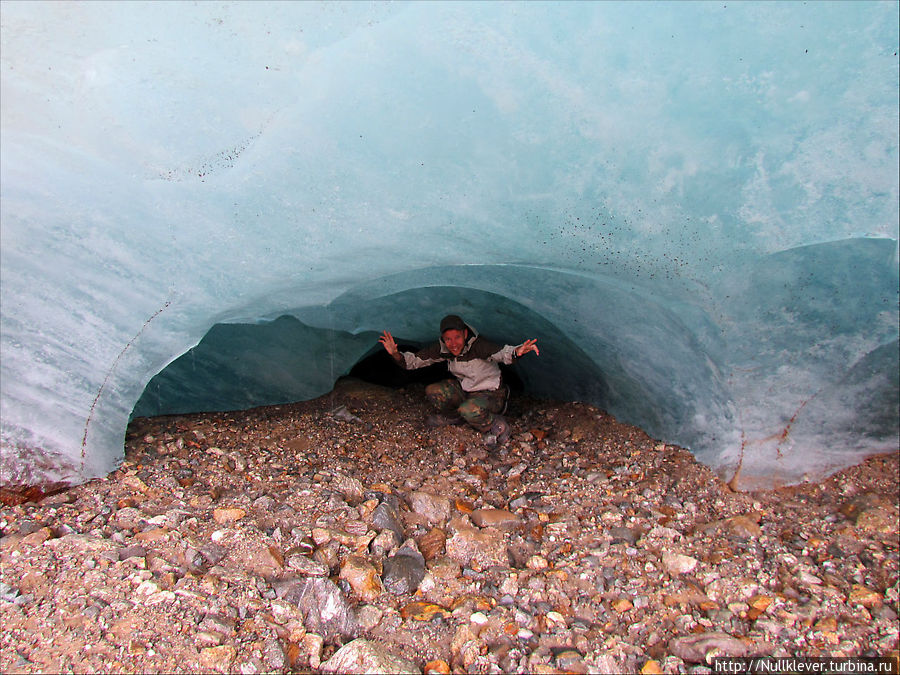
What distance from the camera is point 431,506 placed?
2932 mm

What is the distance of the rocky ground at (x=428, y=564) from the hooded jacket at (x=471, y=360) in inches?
28.1

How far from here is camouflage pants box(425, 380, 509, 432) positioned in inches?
156

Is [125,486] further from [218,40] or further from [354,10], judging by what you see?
[354,10]

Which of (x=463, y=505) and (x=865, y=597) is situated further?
(x=463, y=505)

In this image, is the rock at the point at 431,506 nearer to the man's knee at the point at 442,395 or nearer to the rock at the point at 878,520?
the man's knee at the point at 442,395

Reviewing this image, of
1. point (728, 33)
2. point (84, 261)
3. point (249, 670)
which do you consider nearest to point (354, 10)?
point (728, 33)

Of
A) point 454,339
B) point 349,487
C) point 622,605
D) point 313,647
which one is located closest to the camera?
point 313,647

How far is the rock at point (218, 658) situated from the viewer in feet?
6.20

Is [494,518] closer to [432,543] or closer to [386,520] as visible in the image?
[432,543]

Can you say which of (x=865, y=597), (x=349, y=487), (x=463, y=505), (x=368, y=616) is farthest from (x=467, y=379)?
(x=865, y=597)

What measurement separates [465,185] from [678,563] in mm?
1758

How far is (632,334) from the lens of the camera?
3332 mm

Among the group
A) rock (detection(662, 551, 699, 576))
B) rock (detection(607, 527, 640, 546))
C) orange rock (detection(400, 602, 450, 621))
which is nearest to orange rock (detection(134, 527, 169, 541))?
orange rock (detection(400, 602, 450, 621))

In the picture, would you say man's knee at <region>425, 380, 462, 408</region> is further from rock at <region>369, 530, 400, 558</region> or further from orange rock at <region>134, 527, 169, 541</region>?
orange rock at <region>134, 527, 169, 541</region>
